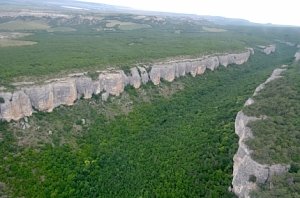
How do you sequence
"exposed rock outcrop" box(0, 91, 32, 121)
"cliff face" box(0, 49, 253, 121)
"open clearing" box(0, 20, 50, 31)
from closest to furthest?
"exposed rock outcrop" box(0, 91, 32, 121), "cliff face" box(0, 49, 253, 121), "open clearing" box(0, 20, 50, 31)

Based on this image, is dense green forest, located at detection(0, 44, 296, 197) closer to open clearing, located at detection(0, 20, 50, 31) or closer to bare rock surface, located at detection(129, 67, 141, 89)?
bare rock surface, located at detection(129, 67, 141, 89)

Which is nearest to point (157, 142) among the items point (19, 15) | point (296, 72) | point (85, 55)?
point (85, 55)

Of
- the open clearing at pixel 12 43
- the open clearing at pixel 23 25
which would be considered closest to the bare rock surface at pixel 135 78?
the open clearing at pixel 12 43

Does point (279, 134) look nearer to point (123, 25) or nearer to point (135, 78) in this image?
point (135, 78)

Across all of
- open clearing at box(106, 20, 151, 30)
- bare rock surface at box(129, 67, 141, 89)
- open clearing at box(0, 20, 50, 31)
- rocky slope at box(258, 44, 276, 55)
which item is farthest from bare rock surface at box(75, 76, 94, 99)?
open clearing at box(106, 20, 151, 30)

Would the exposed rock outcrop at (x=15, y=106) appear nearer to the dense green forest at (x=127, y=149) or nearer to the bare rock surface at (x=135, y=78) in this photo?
the dense green forest at (x=127, y=149)
